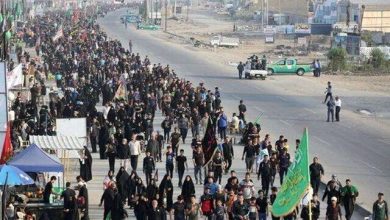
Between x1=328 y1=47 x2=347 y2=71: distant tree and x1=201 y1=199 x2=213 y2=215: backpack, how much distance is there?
163 feet

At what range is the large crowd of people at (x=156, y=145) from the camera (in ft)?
76.5

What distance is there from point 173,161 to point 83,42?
43607 mm

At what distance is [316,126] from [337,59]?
3156cm

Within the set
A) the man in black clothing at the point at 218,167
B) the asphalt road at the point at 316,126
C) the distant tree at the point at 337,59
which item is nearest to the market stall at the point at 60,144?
the man in black clothing at the point at 218,167

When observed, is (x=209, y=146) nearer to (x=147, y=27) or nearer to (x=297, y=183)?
(x=297, y=183)

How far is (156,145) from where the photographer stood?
31438 mm

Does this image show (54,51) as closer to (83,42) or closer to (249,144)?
(83,42)

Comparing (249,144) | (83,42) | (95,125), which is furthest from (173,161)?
(83,42)

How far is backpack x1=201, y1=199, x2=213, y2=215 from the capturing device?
23.7 m

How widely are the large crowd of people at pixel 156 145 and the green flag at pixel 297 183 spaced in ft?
11.0

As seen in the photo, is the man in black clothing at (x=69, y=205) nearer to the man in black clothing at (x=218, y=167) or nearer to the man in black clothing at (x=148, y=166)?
the man in black clothing at (x=148, y=166)

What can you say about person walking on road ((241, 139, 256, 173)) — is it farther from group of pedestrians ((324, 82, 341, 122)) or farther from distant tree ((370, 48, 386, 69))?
distant tree ((370, 48, 386, 69))

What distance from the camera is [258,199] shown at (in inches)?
923

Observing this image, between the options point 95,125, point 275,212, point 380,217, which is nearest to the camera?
point 275,212
